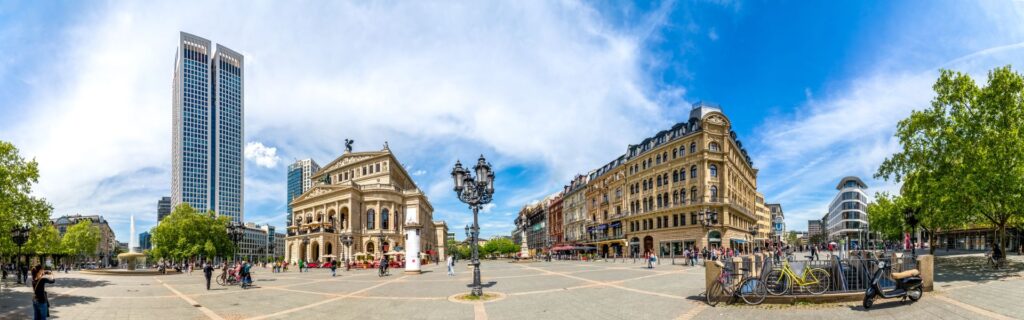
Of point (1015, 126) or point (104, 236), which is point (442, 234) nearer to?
point (1015, 126)

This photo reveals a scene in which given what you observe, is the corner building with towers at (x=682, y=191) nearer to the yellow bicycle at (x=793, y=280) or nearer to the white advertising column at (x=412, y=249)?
the white advertising column at (x=412, y=249)

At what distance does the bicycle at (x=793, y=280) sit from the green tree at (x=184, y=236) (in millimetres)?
64807

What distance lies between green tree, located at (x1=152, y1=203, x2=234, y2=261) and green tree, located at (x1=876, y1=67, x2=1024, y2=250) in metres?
69.0

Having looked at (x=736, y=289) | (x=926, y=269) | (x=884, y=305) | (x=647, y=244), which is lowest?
(x=647, y=244)

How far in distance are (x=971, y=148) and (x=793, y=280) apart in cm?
1768

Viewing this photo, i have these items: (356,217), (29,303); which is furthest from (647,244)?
(29,303)

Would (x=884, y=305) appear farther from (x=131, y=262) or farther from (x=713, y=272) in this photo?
(x=131, y=262)

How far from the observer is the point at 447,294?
57.4 ft

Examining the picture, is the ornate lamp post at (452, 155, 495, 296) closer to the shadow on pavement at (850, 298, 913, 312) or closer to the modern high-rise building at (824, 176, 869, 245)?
the shadow on pavement at (850, 298, 913, 312)

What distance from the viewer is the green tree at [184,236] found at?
61719 mm

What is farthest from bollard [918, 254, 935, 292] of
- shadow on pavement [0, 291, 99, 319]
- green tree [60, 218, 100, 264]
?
green tree [60, 218, 100, 264]

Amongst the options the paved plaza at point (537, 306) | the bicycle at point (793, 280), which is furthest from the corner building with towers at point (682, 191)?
the bicycle at point (793, 280)

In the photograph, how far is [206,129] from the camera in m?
165

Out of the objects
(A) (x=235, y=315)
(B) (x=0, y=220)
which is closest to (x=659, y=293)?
(A) (x=235, y=315)
